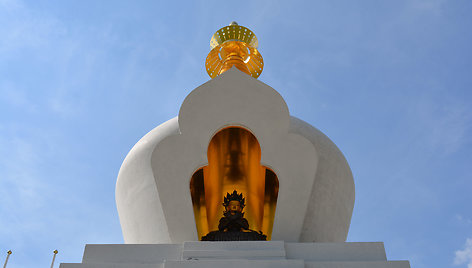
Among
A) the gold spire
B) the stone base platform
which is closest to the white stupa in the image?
the stone base platform

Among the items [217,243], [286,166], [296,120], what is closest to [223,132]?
[296,120]

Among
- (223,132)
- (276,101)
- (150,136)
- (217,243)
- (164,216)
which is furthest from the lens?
(223,132)

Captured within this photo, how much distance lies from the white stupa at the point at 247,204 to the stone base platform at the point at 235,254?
13mm

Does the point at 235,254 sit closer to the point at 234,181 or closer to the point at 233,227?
the point at 233,227

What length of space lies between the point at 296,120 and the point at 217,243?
345 cm

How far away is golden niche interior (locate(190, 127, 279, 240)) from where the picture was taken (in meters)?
9.90

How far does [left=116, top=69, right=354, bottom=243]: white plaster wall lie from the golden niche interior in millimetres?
1245

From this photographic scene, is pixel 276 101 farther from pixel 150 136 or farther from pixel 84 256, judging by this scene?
pixel 84 256

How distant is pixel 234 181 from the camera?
34.2 feet

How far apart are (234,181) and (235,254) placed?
3.63 m

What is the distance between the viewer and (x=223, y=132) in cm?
1020

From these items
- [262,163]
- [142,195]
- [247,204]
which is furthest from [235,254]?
[247,204]

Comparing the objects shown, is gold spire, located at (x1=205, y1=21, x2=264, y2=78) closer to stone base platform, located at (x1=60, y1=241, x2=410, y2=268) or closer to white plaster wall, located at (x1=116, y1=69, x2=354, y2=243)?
white plaster wall, located at (x1=116, y1=69, x2=354, y2=243)

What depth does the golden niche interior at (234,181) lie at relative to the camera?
9.90m
